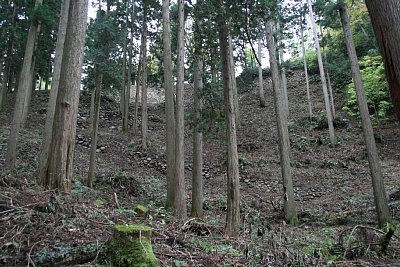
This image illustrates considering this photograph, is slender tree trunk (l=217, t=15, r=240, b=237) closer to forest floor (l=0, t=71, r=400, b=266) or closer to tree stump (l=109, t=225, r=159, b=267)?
forest floor (l=0, t=71, r=400, b=266)

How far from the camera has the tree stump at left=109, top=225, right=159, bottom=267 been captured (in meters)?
3.30

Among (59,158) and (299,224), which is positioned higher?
(59,158)

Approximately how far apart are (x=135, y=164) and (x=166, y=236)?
490 inches

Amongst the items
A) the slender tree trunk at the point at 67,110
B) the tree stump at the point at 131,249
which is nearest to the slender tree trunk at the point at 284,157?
the slender tree trunk at the point at 67,110

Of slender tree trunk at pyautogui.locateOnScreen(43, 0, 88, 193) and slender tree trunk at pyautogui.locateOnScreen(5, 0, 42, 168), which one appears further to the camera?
slender tree trunk at pyautogui.locateOnScreen(5, 0, 42, 168)

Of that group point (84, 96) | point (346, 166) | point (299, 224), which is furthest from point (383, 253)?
point (84, 96)

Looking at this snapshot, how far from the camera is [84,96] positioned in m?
27.0

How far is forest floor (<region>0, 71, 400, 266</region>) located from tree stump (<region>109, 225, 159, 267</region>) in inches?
8.1

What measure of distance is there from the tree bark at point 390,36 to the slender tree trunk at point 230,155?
4.36 meters

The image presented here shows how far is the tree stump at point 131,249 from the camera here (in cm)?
330

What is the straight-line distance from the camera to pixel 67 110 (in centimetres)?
566

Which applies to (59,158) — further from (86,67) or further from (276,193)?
(276,193)

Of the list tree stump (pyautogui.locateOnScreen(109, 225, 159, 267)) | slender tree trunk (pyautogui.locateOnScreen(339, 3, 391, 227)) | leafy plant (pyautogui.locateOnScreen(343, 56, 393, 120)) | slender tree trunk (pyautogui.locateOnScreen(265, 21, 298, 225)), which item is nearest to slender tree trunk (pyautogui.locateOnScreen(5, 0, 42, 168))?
slender tree trunk (pyautogui.locateOnScreen(265, 21, 298, 225))

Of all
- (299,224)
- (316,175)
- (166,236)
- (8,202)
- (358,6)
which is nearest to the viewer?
(8,202)
